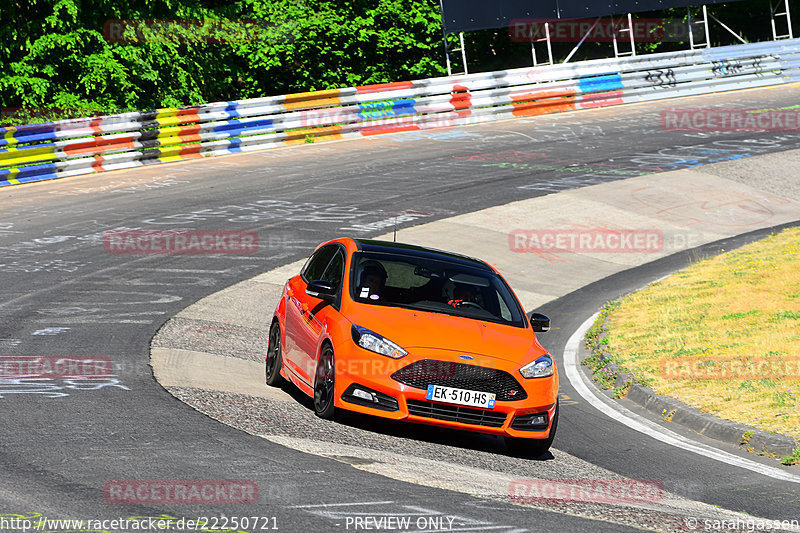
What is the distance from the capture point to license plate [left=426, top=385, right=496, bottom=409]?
838 centimetres

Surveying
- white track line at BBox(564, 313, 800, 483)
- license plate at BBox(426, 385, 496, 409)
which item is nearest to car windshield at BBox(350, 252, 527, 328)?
license plate at BBox(426, 385, 496, 409)

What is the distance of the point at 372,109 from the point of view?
2958 centimetres

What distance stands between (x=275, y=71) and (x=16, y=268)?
22.3m

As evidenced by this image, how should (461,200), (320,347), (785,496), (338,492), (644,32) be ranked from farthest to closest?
(644,32) < (461,200) < (320,347) < (785,496) < (338,492)

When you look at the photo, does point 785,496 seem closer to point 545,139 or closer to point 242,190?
point 242,190

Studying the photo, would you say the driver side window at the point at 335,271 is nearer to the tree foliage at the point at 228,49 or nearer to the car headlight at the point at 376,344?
the car headlight at the point at 376,344

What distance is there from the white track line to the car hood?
172 centimetres

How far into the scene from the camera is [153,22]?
30.0 metres

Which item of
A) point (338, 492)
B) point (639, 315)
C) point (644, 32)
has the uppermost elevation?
point (644, 32)

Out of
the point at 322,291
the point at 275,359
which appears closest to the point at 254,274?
the point at 275,359

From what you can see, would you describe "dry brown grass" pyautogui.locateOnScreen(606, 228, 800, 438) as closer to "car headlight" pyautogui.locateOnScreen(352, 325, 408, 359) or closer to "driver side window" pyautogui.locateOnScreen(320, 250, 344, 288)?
"car headlight" pyautogui.locateOnScreen(352, 325, 408, 359)

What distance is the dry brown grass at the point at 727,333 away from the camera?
1044cm

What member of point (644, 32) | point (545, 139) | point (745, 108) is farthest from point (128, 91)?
point (644, 32)

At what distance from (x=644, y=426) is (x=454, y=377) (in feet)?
9.11
